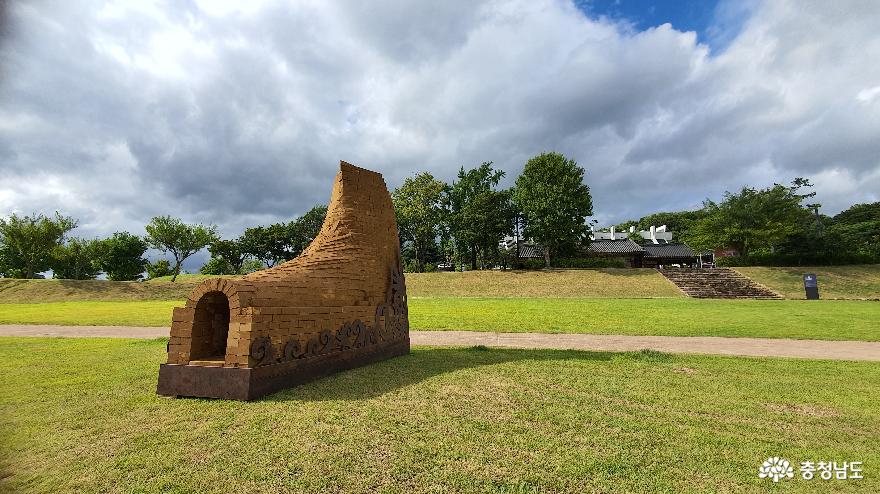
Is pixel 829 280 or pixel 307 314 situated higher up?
pixel 307 314

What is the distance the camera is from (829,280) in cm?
3484

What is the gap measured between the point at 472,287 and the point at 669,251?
36.7m

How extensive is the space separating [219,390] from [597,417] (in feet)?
15.1

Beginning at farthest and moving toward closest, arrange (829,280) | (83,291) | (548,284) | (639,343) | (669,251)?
(669,251), (548,284), (83,291), (829,280), (639,343)

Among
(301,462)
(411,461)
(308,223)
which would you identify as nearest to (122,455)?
(301,462)

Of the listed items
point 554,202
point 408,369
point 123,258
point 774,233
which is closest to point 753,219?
point 774,233

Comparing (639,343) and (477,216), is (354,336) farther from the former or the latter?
(477,216)

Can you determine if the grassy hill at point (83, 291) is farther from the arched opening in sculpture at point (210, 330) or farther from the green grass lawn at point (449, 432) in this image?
the arched opening in sculpture at point (210, 330)

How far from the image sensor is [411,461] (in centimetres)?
345

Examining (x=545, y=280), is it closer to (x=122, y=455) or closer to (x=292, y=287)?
(x=292, y=287)

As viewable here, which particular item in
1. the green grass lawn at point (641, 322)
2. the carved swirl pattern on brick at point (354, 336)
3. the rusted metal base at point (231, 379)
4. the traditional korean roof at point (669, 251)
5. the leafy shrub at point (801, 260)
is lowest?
the green grass lawn at point (641, 322)

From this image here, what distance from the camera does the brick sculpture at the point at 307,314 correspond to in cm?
543

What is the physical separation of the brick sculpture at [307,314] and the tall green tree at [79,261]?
5942 centimetres

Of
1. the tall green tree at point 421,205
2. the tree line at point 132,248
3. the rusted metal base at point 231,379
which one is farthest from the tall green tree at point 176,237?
the rusted metal base at point 231,379
